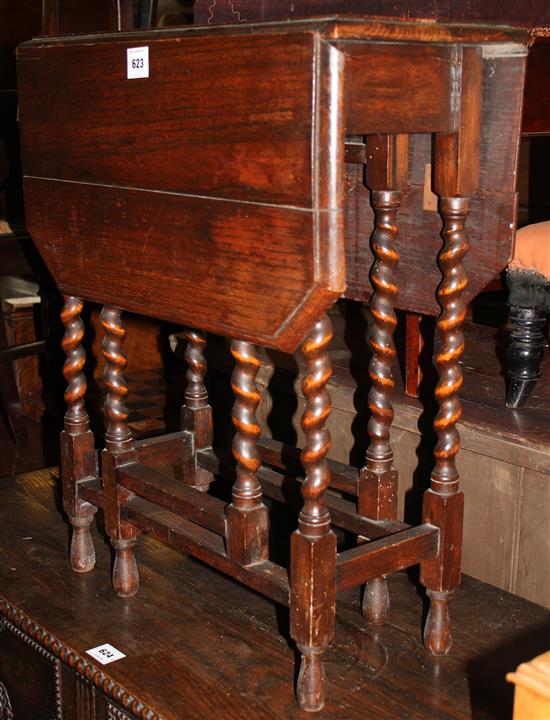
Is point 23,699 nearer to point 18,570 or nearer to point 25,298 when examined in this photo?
point 18,570

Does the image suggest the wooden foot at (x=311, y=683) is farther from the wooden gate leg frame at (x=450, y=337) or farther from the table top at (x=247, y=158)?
the table top at (x=247, y=158)

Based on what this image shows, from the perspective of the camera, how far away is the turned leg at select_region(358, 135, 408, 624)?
1950 mm

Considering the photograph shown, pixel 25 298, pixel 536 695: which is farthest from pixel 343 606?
pixel 25 298

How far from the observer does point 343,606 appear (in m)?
2.20

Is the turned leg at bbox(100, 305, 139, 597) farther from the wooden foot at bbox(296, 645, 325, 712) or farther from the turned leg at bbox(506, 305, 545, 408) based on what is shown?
the turned leg at bbox(506, 305, 545, 408)

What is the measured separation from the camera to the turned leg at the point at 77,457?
89.2 inches

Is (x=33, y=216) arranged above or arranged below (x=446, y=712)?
above

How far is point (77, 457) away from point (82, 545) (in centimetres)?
20

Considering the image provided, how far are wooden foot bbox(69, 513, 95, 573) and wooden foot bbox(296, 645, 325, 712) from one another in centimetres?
70

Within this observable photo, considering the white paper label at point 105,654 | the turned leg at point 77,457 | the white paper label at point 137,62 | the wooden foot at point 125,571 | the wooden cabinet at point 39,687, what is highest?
the white paper label at point 137,62

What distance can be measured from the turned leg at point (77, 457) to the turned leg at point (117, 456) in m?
0.07

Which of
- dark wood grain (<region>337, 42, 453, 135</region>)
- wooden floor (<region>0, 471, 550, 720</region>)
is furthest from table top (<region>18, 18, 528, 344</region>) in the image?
wooden floor (<region>0, 471, 550, 720</region>)

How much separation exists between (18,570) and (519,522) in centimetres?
109

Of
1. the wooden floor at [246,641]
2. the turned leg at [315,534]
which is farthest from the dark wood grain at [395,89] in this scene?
the wooden floor at [246,641]
